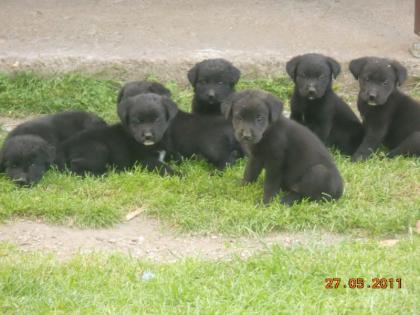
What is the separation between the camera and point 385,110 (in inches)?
411

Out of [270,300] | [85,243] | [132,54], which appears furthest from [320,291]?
[132,54]

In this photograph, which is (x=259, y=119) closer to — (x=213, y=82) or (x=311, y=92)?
(x=311, y=92)

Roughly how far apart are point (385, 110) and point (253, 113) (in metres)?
2.53

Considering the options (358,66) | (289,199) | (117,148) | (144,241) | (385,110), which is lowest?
(144,241)

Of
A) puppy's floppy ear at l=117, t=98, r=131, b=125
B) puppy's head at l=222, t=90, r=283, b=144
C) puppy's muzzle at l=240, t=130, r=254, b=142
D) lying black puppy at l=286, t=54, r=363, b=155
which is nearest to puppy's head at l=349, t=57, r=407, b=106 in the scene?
lying black puppy at l=286, t=54, r=363, b=155

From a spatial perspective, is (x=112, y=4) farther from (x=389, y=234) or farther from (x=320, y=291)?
(x=320, y=291)

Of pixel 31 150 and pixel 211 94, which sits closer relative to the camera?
pixel 31 150

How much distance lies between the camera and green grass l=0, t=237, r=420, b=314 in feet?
21.4

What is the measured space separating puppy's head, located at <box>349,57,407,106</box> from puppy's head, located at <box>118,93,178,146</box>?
2.28 m

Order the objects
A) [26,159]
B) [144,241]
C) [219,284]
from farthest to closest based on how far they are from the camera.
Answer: [26,159] → [144,241] → [219,284]

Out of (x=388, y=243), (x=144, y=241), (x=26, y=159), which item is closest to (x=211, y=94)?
(x=26, y=159)

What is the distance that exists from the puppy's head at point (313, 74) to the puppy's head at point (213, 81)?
32.4 inches

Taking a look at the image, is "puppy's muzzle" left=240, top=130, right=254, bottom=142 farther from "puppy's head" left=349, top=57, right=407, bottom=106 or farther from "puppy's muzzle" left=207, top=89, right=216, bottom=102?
"puppy's head" left=349, top=57, right=407, bottom=106

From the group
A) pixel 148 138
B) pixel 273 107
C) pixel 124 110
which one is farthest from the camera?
pixel 124 110
